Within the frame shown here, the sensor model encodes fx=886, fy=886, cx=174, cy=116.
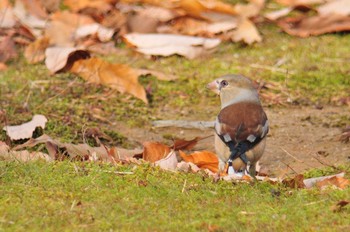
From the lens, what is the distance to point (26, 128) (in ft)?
21.6

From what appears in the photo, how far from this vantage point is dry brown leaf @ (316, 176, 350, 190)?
518 centimetres

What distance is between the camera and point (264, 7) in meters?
9.98

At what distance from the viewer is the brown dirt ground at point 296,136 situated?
6.40m

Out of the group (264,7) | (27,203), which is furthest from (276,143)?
(264,7)

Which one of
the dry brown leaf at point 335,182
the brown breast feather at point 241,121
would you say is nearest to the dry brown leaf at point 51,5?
the brown breast feather at point 241,121

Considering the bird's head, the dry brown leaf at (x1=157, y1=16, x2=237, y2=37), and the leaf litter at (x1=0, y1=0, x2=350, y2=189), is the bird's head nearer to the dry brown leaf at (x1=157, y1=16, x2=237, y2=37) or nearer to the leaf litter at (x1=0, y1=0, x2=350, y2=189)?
the leaf litter at (x1=0, y1=0, x2=350, y2=189)

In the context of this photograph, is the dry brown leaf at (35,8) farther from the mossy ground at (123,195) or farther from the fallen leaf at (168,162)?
the fallen leaf at (168,162)

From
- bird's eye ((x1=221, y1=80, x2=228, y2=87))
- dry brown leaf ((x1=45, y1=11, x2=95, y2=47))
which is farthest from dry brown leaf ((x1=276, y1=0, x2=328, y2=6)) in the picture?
bird's eye ((x1=221, y1=80, x2=228, y2=87))

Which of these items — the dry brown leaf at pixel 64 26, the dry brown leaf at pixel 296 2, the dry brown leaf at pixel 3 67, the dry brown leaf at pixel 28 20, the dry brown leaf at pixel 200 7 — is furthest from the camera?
the dry brown leaf at pixel 296 2

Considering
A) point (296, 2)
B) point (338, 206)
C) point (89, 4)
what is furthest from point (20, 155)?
point (296, 2)

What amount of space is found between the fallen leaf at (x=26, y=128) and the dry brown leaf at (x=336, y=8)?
3.82 metres

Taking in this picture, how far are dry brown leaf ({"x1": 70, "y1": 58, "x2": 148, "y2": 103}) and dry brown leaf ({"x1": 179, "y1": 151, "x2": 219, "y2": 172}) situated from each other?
151 centimetres

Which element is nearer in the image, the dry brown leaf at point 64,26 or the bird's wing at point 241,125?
the bird's wing at point 241,125

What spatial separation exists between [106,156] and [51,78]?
2.19 metres
